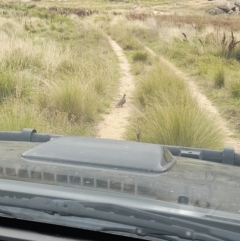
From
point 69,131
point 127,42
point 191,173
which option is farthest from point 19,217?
point 127,42

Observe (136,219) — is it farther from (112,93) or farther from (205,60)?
(205,60)

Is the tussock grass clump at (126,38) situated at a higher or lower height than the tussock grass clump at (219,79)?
lower

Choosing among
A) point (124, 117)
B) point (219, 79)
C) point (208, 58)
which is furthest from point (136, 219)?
point (208, 58)

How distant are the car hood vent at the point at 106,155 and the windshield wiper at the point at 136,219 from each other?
51cm

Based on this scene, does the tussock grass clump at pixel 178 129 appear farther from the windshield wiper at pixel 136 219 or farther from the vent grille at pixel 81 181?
the windshield wiper at pixel 136 219

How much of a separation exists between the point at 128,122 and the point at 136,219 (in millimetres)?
6419

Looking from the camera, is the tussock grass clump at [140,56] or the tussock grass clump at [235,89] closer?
the tussock grass clump at [235,89]

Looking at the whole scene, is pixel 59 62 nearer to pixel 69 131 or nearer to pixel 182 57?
pixel 69 131

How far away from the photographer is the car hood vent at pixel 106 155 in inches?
86.3

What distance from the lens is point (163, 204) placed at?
1688 millimetres

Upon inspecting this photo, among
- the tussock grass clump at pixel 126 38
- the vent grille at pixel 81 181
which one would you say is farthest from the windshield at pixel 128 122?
the tussock grass clump at pixel 126 38

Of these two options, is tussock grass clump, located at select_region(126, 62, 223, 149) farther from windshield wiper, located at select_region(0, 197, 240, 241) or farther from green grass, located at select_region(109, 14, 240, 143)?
windshield wiper, located at select_region(0, 197, 240, 241)

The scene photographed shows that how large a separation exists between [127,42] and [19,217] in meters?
19.5

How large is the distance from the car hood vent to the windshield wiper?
508 millimetres
